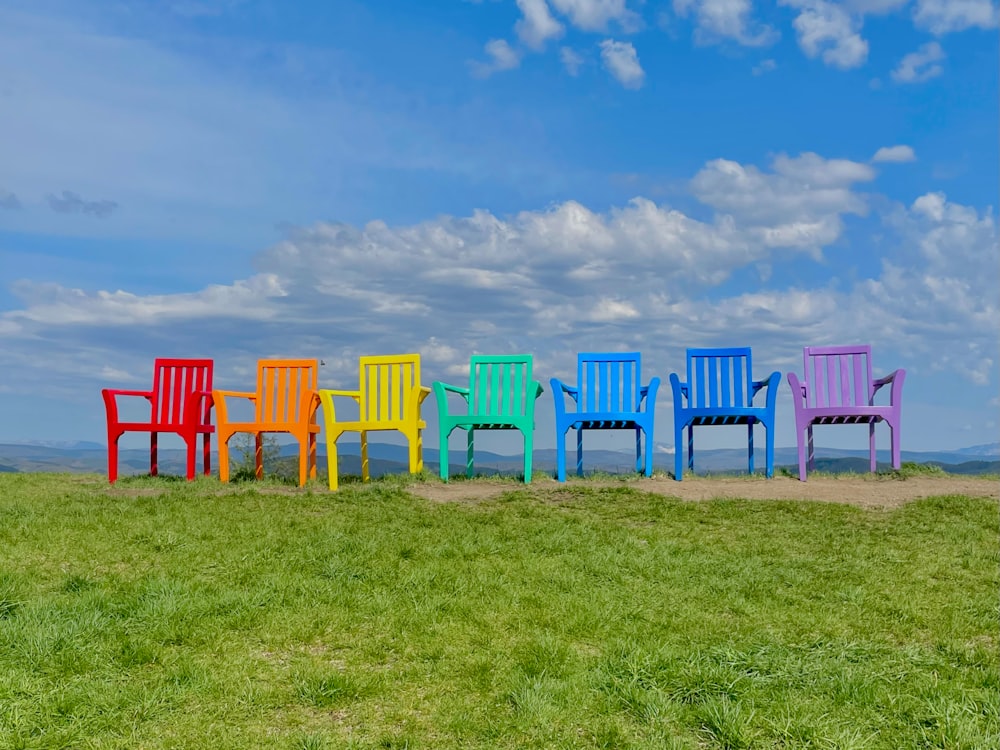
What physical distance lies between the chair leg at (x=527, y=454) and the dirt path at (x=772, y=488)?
0.39ft

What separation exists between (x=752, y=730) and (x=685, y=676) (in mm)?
462

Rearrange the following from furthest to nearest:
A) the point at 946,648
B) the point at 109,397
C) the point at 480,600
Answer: the point at 109,397 < the point at 480,600 < the point at 946,648

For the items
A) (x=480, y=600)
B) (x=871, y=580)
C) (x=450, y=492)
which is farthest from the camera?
(x=450, y=492)

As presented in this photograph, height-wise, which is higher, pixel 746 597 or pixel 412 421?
pixel 412 421

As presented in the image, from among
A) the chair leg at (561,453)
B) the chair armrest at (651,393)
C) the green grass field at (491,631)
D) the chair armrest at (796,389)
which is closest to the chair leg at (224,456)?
the green grass field at (491,631)

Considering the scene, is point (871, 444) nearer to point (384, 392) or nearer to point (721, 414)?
point (721, 414)

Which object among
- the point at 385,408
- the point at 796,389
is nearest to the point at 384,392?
the point at 385,408

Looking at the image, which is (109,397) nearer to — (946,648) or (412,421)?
(412,421)

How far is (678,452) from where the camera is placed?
9578mm

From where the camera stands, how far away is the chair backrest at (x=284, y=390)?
9750 mm

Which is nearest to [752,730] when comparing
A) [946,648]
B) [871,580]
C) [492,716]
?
[492,716]

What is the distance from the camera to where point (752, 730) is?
11.1ft

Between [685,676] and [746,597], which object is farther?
[746,597]

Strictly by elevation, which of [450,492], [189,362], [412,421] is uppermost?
[189,362]
